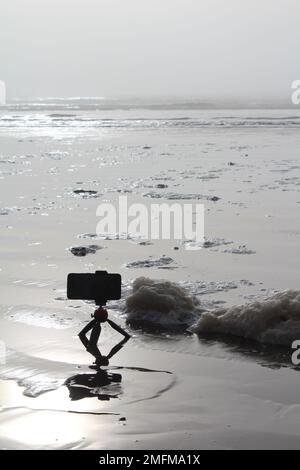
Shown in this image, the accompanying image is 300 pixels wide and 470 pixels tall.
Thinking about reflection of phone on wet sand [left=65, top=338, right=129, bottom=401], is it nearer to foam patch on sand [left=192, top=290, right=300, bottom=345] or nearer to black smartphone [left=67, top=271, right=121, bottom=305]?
black smartphone [left=67, top=271, right=121, bottom=305]

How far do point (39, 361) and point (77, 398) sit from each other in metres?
0.87

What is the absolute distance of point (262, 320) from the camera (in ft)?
21.1

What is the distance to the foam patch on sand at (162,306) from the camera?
272 inches

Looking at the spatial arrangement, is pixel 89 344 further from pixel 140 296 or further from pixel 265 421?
pixel 265 421

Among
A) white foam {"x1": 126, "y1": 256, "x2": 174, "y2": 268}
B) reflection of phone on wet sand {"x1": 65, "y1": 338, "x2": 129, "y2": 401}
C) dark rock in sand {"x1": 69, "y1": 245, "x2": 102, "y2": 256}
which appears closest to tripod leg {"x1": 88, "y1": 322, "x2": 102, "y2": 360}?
reflection of phone on wet sand {"x1": 65, "y1": 338, "x2": 129, "y2": 401}

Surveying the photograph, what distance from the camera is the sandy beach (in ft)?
15.0

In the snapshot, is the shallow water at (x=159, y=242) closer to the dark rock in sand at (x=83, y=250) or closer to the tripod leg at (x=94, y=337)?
the dark rock in sand at (x=83, y=250)

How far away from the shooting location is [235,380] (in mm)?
5371

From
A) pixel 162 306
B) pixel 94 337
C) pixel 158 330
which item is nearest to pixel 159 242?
pixel 162 306

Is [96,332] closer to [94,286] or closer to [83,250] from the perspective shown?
[94,286]

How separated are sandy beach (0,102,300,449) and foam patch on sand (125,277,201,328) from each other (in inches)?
0.6

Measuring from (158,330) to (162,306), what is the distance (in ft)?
1.24

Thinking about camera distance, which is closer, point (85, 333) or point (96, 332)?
point (96, 332)
